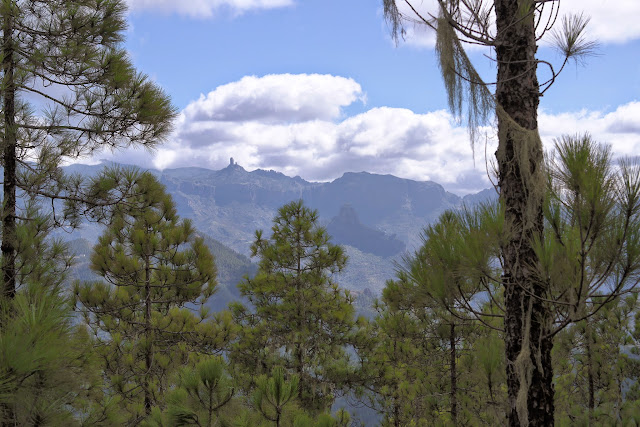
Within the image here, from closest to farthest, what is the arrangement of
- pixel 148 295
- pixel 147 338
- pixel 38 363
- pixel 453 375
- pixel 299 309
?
pixel 38 363
pixel 453 375
pixel 147 338
pixel 148 295
pixel 299 309

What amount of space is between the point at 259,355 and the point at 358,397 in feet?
7.22

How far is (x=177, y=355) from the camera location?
737 centimetres

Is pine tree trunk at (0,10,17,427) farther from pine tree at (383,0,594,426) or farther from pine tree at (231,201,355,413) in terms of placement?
pine tree at (231,201,355,413)

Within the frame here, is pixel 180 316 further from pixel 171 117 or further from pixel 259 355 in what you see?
pixel 171 117

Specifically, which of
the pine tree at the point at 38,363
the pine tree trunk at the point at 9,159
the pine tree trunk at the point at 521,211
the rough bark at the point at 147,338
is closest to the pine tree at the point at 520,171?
the pine tree trunk at the point at 521,211

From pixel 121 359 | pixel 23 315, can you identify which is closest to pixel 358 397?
pixel 121 359

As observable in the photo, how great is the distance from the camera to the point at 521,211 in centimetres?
243

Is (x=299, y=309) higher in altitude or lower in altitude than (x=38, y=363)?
lower

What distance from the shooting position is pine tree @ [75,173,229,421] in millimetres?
6422

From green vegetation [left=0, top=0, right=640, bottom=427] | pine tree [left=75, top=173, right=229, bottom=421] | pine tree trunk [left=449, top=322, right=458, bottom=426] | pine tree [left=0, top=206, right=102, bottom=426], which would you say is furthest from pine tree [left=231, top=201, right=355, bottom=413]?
pine tree [left=0, top=206, right=102, bottom=426]

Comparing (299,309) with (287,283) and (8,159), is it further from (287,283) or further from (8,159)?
(8,159)

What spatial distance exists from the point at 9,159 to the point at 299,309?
587cm

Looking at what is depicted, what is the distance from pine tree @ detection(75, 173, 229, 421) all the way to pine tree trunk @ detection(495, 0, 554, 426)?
483 centimetres

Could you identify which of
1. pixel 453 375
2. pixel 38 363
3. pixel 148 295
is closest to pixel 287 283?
pixel 148 295
